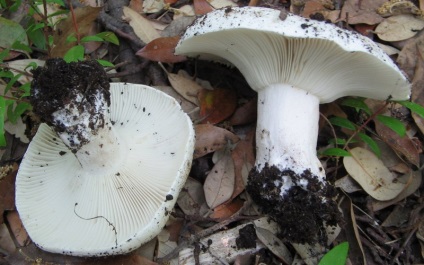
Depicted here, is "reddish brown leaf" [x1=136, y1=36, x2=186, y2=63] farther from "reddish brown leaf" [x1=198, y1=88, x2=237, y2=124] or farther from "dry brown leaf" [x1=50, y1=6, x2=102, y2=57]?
"dry brown leaf" [x1=50, y1=6, x2=102, y2=57]

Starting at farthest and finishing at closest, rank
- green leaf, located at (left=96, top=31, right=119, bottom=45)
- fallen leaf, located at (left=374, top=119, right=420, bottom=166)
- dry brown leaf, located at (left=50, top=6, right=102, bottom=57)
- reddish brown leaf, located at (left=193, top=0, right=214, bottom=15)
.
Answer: reddish brown leaf, located at (left=193, top=0, right=214, bottom=15) → dry brown leaf, located at (left=50, top=6, right=102, bottom=57) → green leaf, located at (left=96, top=31, right=119, bottom=45) → fallen leaf, located at (left=374, top=119, right=420, bottom=166)

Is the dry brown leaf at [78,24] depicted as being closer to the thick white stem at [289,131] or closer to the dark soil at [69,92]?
the dark soil at [69,92]

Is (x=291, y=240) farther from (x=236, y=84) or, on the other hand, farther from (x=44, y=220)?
(x=44, y=220)

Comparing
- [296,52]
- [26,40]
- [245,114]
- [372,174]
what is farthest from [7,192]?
[372,174]

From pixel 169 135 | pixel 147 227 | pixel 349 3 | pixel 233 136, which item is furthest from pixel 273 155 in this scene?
pixel 349 3

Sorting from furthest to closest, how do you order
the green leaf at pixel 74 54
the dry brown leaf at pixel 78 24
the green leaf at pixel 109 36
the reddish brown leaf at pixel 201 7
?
the reddish brown leaf at pixel 201 7
the dry brown leaf at pixel 78 24
the green leaf at pixel 109 36
the green leaf at pixel 74 54

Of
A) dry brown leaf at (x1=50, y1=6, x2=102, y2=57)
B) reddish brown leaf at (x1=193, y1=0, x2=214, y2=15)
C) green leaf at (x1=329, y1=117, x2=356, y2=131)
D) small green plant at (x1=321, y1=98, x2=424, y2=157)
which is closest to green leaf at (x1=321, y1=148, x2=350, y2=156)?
small green plant at (x1=321, y1=98, x2=424, y2=157)

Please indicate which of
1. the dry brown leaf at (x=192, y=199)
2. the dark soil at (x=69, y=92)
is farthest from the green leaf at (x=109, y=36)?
the dry brown leaf at (x=192, y=199)
